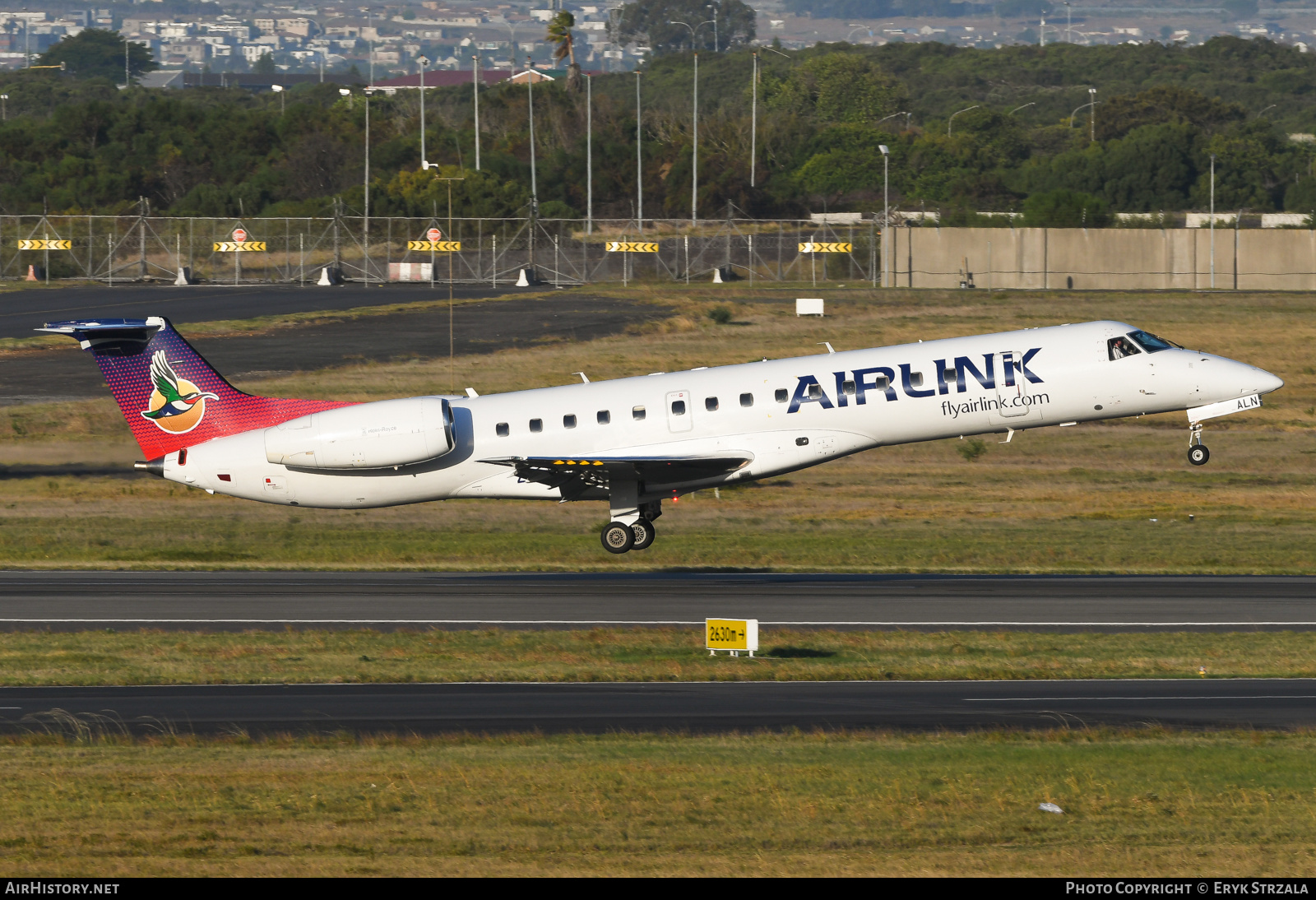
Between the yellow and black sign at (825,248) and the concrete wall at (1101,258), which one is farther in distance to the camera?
the yellow and black sign at (825,248)

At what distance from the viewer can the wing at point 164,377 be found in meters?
33.9

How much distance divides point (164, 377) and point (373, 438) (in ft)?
15.5

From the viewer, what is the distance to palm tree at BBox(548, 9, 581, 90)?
148m

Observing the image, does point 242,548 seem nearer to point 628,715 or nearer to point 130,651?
point 130,651

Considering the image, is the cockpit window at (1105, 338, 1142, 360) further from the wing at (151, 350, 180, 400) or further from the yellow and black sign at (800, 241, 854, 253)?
the yellow and black sign at (800, 241, 854, 253)

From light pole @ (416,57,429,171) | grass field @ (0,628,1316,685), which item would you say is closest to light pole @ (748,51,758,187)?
light pole @ (416,57,429,171)

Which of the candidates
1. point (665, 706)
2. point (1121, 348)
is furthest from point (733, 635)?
point (1121, 348)

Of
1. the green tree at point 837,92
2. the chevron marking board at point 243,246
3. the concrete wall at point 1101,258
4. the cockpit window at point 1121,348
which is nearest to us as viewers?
the cockpit window at point 1121,348

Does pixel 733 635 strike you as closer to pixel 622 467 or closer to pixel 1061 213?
pixel 622 467

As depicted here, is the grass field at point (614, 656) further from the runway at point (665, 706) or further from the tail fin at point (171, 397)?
the tail fin at point (171, 397)

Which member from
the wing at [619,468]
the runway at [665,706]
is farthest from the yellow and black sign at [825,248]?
the runway at [665,706]

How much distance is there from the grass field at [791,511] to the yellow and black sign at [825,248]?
28105 millimetres

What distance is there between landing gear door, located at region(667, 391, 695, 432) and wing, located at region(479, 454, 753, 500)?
2.27 feet

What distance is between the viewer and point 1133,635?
28797 mm
